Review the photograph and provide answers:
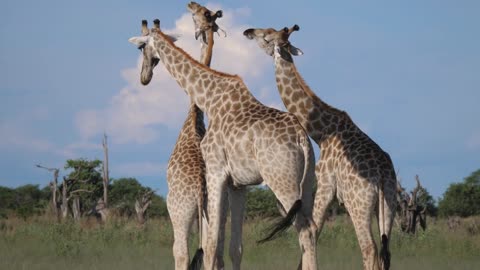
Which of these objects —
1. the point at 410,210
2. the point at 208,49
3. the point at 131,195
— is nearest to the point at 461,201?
the point at 131,195

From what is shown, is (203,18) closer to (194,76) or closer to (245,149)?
(194,76)

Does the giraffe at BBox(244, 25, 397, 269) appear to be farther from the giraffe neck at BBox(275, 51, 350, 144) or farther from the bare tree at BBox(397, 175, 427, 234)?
the bare tree at BBox(397, 175, 427, 234)

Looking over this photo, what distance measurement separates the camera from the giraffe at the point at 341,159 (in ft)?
29.0

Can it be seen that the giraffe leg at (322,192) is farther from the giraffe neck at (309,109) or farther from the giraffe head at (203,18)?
the giraffe head at (203,18)

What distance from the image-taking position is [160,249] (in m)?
16.6

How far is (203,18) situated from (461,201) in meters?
34.1

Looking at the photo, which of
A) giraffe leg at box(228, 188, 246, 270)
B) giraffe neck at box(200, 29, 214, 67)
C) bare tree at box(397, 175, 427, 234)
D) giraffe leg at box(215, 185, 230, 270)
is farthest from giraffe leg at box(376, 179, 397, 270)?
bare tree at box(397, 175, 427, 234)

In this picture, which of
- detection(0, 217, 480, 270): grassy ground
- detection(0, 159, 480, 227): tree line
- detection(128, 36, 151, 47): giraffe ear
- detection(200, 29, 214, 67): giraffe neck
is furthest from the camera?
detection(0, 159, 480, 227): tree line

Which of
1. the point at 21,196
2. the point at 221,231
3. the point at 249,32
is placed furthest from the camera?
the point at 21,196

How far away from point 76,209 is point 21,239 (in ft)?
48.5

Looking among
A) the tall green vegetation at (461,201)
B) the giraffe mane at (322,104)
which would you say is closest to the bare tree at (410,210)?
the giraffe mane at (322,104)

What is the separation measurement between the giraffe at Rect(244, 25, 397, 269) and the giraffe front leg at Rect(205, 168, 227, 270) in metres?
1.68

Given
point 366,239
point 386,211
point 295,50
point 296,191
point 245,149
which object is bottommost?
point 366,239

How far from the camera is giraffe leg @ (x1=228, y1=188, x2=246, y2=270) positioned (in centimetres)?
828
